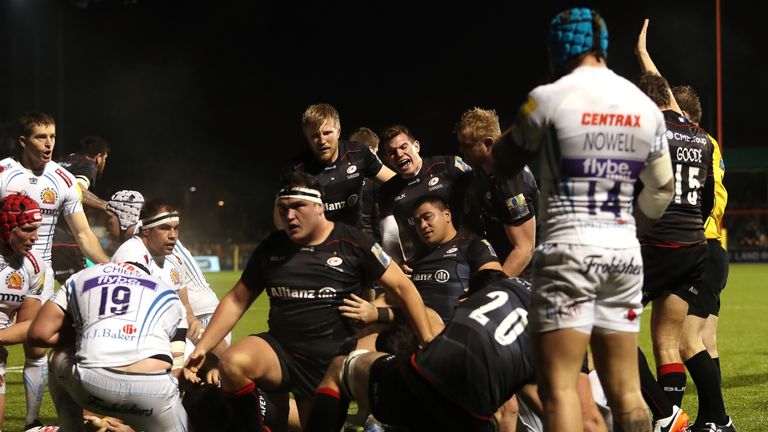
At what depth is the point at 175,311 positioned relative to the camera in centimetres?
528

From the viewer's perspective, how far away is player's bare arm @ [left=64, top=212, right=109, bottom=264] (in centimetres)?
805

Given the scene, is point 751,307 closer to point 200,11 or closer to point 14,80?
point 14,80

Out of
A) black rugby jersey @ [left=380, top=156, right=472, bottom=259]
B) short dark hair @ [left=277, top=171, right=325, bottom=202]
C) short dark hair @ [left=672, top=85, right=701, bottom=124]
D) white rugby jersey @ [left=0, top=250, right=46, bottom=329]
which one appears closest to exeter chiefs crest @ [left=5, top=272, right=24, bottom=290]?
white rugby jersey @ [left=0, top=250, right=46, bottom=329]

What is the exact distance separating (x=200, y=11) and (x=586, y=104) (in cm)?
4614

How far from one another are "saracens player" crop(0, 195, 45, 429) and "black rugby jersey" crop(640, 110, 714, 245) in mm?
3858

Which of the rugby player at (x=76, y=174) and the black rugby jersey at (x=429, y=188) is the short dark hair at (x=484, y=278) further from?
the rugby player at (x=76, y=174)

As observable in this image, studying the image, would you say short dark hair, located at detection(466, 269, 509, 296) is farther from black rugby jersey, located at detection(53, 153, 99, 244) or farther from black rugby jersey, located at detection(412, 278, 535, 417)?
black rugby jersey, located at detection(53, 153, 99, 244)

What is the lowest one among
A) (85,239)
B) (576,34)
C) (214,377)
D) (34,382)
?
(34,382)

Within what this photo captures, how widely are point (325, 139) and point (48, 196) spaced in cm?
244

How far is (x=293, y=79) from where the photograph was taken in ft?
167

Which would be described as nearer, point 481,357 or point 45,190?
point 481,357

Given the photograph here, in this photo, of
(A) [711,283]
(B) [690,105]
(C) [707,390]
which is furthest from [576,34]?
(A) [711,283]

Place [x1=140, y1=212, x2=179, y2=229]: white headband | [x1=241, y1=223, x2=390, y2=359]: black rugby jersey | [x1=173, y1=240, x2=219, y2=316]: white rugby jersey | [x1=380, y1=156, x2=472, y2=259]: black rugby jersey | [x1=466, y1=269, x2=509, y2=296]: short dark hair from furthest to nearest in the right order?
[x1=173, y1=240, x2=219, y2=316]: white rugby jersey < [x1=380, y1=156, x2=472, y2=259]: black rugby jersey < [x1=140, y1=212, x2=179, y2=229]: white headband < [x1=241, y1=223, x2=390, y2=359]: black rugby jersey < [x1=466, y1=269, x2=509, y2=296]: short dark hair

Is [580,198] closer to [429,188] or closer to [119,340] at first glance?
[119,340]
